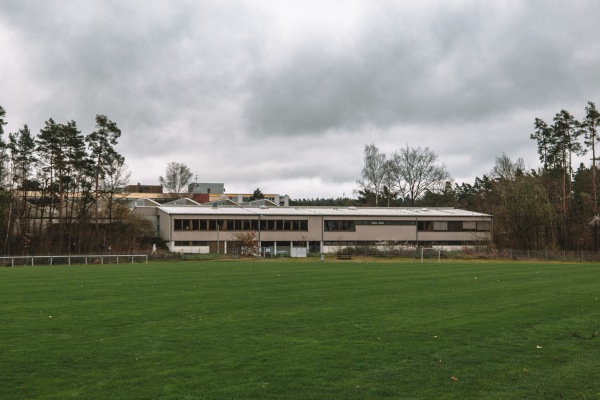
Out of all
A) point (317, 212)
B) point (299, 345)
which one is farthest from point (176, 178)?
point (299, 345)

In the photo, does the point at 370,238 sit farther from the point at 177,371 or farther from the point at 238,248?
the point at 177,371

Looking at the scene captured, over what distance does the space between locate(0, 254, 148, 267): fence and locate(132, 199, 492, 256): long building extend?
21.1 meters

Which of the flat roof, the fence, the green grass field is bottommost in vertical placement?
the green grass field

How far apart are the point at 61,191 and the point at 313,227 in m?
35.0

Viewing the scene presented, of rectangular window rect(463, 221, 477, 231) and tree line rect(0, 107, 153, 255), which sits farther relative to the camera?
rectangular window rect(463, 221, 477, 231)

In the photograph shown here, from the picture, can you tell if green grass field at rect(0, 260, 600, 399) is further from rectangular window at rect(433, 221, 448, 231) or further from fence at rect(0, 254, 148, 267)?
rectangular window at rect(433, 221, 448, 231)

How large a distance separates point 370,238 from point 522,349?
257 ft

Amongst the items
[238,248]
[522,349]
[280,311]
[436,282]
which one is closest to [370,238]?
[238,248]

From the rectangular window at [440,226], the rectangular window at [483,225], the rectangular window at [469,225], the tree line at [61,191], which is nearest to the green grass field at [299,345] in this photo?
the tree line at [61,191]

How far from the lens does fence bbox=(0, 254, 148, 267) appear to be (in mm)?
54312

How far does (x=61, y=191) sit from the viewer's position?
7312 centimetres

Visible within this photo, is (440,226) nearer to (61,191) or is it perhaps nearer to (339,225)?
(339,225)

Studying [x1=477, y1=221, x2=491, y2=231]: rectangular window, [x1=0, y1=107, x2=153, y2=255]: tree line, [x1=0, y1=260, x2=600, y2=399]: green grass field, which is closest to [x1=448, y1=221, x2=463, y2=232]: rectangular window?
[x1=477, y1=221, x2=491, y2=231]: rectangular window

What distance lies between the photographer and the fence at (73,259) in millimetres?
54312
